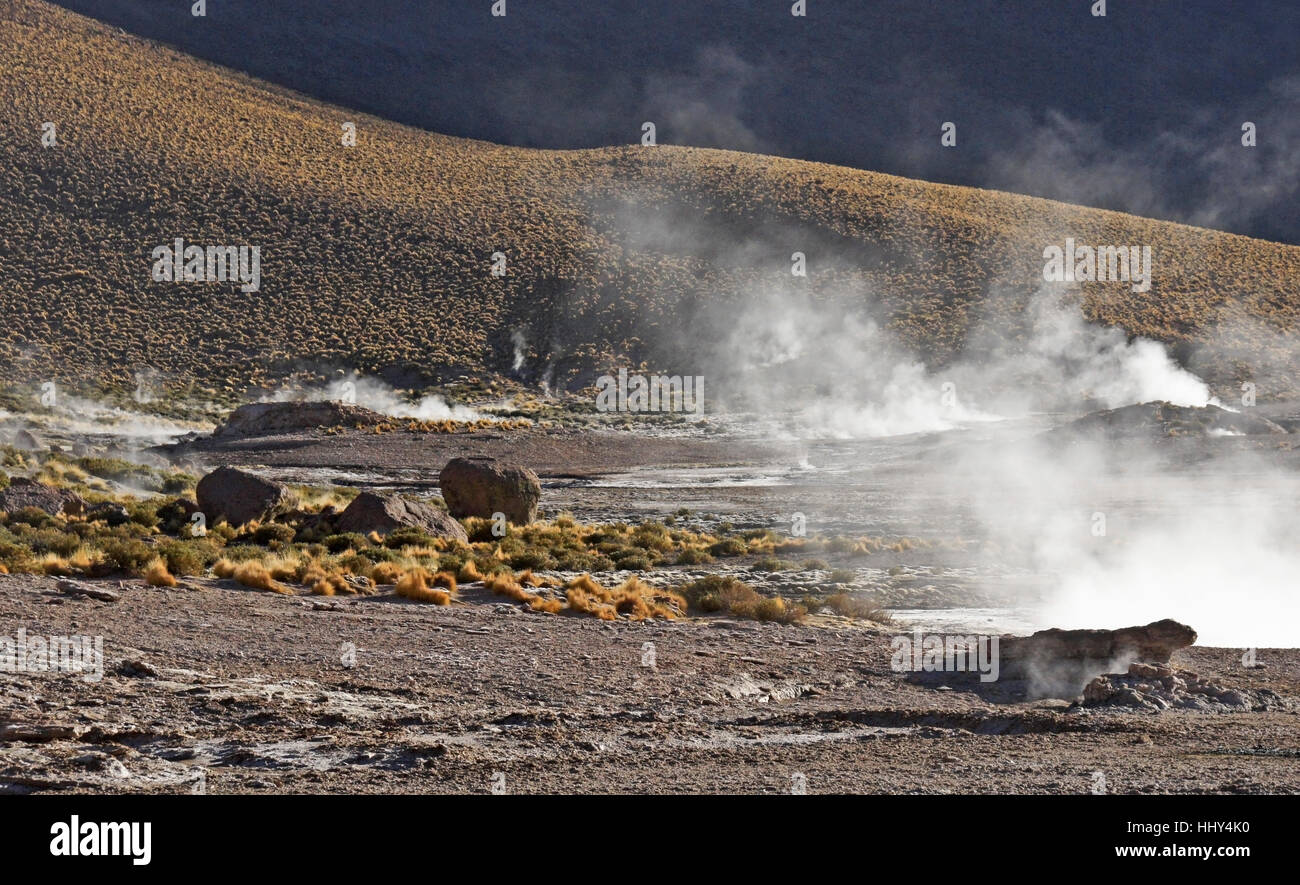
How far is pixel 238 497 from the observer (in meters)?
22.9

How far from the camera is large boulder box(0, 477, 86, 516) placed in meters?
20.9

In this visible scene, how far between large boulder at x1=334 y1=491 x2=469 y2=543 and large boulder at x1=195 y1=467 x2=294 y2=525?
1173 millimetres

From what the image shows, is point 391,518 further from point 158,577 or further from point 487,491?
point 158,577

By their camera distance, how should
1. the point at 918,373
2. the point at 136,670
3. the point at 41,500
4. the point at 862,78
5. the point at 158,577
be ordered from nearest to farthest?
the point at 136,670 < the point at 158,577 < the point at 41,500 < the point at 918,373 < the point at 862,78

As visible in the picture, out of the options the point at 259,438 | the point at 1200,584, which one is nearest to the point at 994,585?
the point at 1200,584

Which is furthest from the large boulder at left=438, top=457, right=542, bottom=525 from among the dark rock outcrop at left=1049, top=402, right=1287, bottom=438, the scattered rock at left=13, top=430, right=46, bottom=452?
the dark rock outcrop at left=1049, top=402, right=1287, bottom=438

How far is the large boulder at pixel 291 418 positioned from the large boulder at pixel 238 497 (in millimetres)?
26146

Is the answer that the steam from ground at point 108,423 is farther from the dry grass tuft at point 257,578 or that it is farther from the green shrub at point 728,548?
the dry grass tuft at point 257,578

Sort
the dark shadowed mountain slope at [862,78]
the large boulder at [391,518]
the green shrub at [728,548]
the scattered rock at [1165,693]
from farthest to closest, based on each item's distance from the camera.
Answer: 1. the dark shadowed mountain slope at [862,78]
2. the green shrub at [728,548]
3. the large boulder at [391,518]
4. the scattered rock at [1165,693]

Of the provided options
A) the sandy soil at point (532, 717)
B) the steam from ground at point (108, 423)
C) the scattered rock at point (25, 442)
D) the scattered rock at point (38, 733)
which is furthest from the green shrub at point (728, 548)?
the steam from ground at point (108, 423)

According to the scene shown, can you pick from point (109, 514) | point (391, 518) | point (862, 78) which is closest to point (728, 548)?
point (391, 518)

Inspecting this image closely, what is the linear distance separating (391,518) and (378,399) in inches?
1472

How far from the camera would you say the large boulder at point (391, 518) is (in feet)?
72.8
